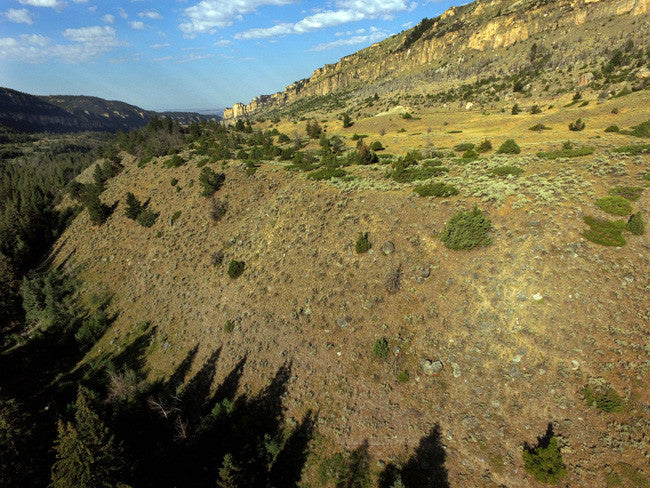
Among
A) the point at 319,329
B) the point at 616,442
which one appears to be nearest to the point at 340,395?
the point at 319,329

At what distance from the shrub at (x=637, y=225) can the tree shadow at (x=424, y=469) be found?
15.3 meters

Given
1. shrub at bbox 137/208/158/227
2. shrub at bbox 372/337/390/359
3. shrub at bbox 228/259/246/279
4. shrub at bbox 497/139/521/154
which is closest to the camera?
shrub at bbox 372/337/390/359

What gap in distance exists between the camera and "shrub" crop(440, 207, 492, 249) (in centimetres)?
1708

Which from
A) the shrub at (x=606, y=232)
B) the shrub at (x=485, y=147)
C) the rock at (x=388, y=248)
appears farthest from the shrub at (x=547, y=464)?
the shrub at (x=485, y=147)

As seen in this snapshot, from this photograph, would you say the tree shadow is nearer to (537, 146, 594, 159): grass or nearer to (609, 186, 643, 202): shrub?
(609, 186, 643, 202): shrub

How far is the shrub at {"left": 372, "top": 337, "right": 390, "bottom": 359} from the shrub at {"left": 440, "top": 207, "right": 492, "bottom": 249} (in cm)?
791

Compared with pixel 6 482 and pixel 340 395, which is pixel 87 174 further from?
pixel 340 395

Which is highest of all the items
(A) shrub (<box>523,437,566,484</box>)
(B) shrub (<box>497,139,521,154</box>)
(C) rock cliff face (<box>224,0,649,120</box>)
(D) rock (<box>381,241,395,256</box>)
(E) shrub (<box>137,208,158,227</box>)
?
(C) rock cliff face (<box>224,0,649,120</box>)

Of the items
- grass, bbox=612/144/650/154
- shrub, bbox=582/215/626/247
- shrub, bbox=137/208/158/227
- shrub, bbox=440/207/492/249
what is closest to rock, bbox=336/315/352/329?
shrub, bbox=440/207/492/249

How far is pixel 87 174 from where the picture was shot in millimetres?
73750

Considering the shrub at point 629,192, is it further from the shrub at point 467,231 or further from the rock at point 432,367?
the rock at point 432,367

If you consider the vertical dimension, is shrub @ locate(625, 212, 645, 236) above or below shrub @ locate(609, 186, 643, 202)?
below

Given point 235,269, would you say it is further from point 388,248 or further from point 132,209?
point 132,209

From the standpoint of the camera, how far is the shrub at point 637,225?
47.4 ft
